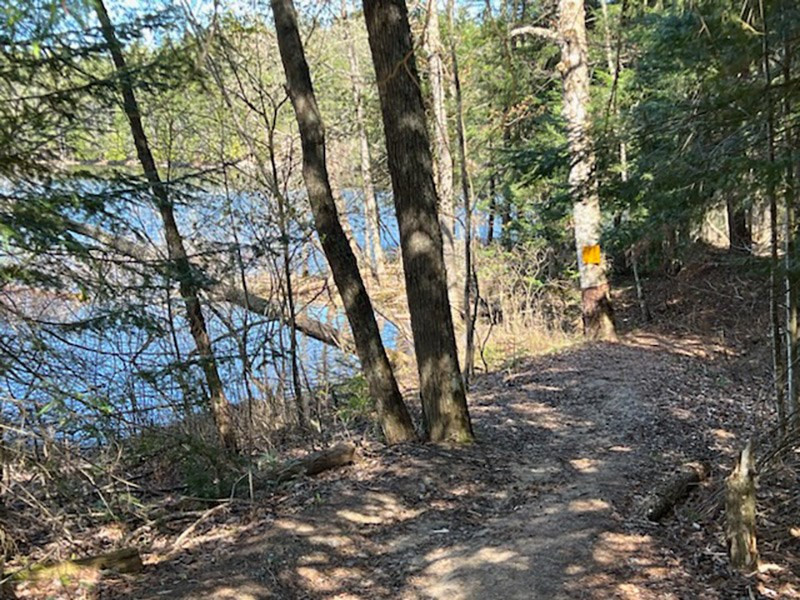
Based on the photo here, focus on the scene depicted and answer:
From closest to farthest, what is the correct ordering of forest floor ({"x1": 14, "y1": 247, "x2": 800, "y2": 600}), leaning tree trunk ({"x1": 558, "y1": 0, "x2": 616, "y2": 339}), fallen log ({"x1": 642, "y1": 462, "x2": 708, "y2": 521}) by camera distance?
forest floor ({"x1": 14, "y1": 247, "x2": 800, "y2": 600}) → fallen log ({"x1": 642, "y1": 462, "x2": 708, "y2": 521}) → leaning tree trunk ({"x1": 558, "y1": 0, "x2": 616, "y2": 339})

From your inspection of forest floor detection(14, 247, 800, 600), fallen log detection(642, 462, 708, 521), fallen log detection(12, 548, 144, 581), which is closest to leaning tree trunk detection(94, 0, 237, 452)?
forest floor detection(14, 247, 800, 600)

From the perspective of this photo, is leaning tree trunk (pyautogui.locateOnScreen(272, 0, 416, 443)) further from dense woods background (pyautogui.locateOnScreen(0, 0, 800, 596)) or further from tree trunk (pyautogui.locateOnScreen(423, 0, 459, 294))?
tree trunk (pyautogui.locateOnScreen(423, 0, 459, 294))

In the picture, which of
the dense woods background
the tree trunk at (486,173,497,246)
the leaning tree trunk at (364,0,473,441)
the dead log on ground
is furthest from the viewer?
the tree trunk at (486,173,497,246)

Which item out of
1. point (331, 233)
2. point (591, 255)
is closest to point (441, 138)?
point (591, 255)

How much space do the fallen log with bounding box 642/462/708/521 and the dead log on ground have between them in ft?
2.79

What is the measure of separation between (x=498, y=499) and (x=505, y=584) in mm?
1666

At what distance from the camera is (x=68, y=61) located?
4.89 metres

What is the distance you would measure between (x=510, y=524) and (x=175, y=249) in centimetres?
469

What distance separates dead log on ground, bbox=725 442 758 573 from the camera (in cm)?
351

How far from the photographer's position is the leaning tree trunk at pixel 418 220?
5.91 m

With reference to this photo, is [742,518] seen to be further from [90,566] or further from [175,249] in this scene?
[175,249]

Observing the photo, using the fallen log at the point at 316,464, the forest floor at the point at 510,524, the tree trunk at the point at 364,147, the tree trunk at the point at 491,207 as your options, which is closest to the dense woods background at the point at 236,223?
the fallen log at the point at 316,464

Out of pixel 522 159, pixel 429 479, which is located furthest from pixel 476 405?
pixel 522 159

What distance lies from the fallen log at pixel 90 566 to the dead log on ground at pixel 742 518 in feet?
12.1
